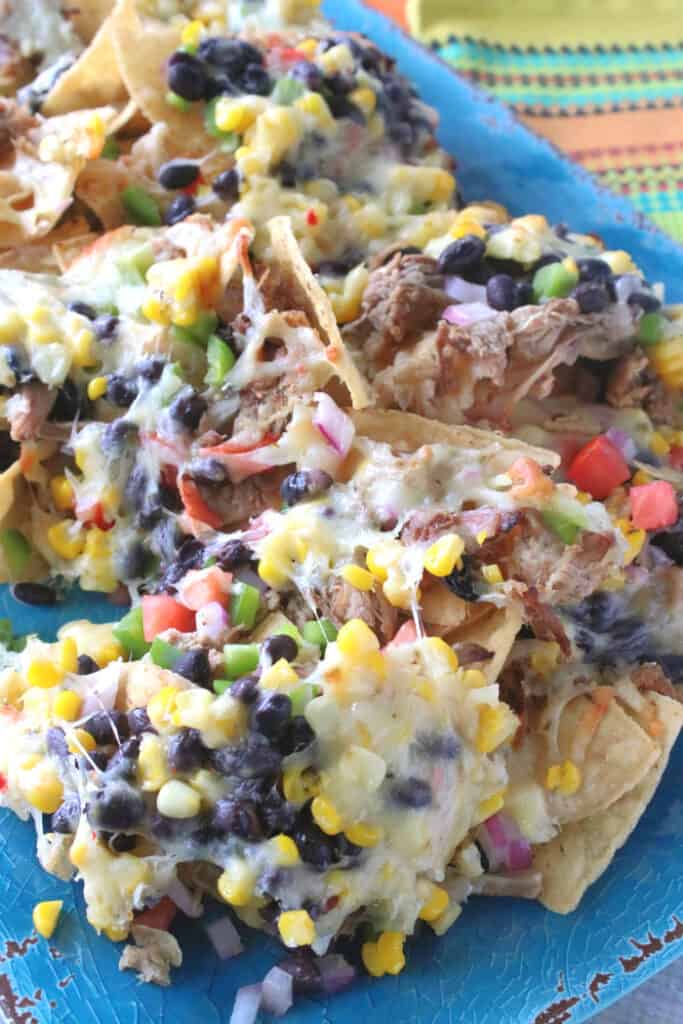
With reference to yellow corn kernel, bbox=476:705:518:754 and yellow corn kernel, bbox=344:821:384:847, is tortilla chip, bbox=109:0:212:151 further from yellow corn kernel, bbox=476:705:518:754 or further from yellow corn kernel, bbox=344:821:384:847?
yellow corn kernel, bbox=344:821:384:847

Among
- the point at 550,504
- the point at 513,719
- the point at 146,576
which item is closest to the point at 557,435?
the point at 550,504

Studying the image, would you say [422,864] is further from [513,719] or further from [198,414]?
[198,414]

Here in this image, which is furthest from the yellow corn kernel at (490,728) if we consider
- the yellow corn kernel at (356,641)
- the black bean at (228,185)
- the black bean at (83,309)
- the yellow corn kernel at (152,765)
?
the black bean at (228,185)

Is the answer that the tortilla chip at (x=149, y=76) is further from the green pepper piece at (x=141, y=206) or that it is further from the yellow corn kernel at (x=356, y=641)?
the yellow corn kernel at (x=356, y=641)

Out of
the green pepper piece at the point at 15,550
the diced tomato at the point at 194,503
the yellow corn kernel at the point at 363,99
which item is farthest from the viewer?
the yellow corn kernel at the point at 363,99

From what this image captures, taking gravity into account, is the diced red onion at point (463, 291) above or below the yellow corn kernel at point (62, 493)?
above

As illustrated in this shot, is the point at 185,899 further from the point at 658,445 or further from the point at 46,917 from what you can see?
the point at 658,445
